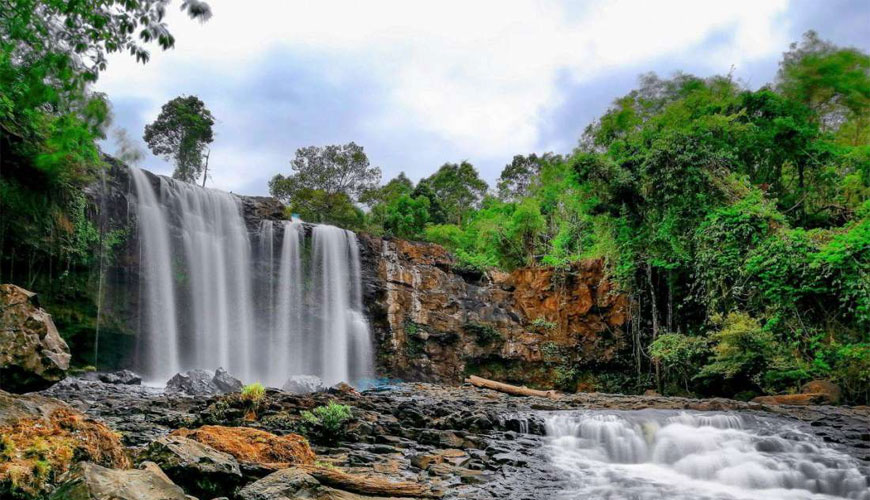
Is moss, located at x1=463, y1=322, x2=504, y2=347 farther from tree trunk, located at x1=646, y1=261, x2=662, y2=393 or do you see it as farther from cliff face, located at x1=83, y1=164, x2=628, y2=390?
tree trunk, located at x1=646, y1=261, x2=662, y2=393

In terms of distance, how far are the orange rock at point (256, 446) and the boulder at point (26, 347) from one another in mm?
2283

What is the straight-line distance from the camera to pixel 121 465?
13.2ft

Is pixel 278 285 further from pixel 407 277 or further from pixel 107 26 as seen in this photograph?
pixel 107 26

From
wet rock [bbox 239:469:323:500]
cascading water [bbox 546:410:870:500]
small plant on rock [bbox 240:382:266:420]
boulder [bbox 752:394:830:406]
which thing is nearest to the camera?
wet rock [bbox 239:469:323:500]

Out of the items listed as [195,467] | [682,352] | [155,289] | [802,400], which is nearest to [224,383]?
[155,289]

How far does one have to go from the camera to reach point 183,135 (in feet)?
113

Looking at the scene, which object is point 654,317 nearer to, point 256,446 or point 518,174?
point 256,446

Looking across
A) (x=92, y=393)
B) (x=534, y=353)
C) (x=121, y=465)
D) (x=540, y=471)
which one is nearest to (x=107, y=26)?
(x=121, y=465)

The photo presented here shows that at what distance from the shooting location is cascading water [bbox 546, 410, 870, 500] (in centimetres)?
640

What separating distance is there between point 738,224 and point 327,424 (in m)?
12.8

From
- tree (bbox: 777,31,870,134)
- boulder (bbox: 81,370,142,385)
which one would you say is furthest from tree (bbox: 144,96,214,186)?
tree (bbox: 777,31,870,134)

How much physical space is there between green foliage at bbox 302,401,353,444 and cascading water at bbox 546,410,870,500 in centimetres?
338

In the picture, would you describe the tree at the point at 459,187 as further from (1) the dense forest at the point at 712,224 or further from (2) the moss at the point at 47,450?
(2) the moss at the point at 47,450

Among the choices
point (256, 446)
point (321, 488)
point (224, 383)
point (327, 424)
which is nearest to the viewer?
point (321, 488)
